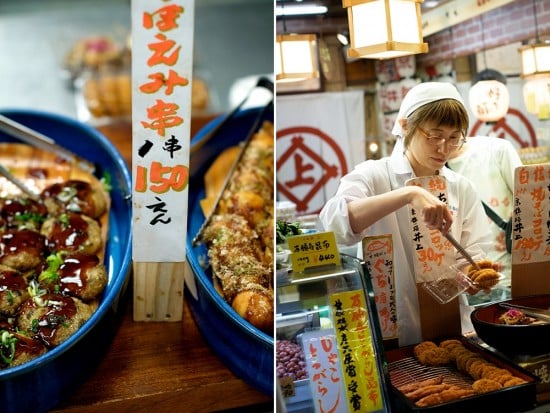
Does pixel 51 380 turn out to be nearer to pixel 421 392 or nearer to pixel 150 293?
pixel 150 293

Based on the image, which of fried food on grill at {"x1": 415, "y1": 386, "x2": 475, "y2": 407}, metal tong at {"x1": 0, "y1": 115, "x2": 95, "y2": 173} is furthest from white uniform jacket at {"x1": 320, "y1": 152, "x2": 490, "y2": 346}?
metal tong at {"x1": 0, "y1": 115, "x2": 95, "y2": 173}

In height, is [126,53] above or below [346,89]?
above

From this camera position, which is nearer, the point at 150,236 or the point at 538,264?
the point at 150,236

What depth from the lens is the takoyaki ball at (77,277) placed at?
2.49 meters

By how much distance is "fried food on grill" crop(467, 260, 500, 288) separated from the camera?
7.88 ft

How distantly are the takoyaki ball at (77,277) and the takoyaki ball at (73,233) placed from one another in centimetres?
11

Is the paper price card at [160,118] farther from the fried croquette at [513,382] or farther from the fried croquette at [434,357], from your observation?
the fried croquette at [513,382]

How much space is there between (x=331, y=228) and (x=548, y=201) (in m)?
0.98

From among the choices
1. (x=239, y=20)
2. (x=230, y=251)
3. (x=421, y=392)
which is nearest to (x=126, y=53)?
(x=239, y=20)

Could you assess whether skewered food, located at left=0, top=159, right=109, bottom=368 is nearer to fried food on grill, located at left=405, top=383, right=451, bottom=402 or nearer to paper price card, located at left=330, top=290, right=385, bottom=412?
paper price card, located at left=330, top=290, right=385, bottom=412

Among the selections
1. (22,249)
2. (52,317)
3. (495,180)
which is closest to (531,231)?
(495,180)

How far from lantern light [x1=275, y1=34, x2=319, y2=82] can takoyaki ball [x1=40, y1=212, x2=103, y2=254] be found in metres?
1.22

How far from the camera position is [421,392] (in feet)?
7.08

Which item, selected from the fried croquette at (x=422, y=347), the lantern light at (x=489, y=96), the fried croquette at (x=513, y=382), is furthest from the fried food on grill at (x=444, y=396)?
the lantern light at (x=489, y=96)
